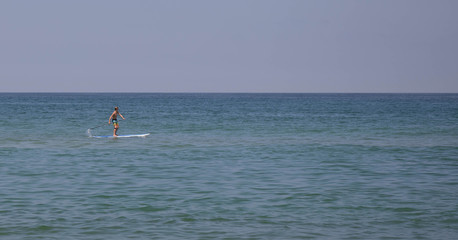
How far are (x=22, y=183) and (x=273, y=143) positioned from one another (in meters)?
18.5

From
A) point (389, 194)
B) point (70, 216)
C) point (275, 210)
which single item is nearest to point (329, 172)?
point (389, 194)

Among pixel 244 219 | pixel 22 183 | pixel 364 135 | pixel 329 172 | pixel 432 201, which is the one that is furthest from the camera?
pixel 364 135

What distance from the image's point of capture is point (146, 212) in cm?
1546

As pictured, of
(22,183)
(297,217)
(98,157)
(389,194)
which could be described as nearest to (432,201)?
(389,194)

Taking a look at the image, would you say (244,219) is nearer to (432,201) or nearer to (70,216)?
(70,216)

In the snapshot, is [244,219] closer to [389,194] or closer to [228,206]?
[228,206]

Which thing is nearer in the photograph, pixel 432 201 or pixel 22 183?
pixel 432 201

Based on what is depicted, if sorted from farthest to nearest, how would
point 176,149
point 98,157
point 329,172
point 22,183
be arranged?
1. point 176,149
2. point 98,157
3. point 329,172
4. point 22,183

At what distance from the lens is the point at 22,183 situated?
782 inches

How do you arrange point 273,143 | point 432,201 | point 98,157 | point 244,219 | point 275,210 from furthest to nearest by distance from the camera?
point 273,143, point 98,157, point 432,201, point 275,210, point 244,219

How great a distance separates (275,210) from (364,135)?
91.4 feet

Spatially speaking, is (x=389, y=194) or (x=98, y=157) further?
(x=98, y=157)

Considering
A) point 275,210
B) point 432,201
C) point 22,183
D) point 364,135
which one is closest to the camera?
point 275,210

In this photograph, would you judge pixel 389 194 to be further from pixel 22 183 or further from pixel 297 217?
pixel 22 183
